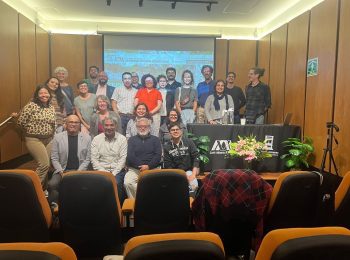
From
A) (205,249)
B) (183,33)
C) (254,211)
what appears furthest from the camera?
(183,33)

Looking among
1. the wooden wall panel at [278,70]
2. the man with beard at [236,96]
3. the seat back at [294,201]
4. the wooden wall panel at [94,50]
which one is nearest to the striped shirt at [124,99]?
the man with beard at [236,96]

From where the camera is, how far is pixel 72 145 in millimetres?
3754

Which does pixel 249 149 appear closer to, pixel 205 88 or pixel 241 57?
pixel 205 88

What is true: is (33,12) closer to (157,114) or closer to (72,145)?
(157,114)

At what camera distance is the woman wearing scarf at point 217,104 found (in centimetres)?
522

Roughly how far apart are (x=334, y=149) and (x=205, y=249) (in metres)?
4.35

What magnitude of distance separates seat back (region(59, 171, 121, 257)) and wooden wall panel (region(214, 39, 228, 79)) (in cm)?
636

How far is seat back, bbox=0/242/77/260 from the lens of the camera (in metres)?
0.82

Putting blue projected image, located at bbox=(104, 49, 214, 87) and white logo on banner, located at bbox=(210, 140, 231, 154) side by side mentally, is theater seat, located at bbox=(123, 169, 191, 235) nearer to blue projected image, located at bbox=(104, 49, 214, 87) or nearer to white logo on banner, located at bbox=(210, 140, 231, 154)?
white logo on banner, located at bbox=(210, 140, 231, 154)

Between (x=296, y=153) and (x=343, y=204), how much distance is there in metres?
2.66

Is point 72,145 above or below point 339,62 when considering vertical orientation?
below

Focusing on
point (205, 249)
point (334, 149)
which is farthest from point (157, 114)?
point (205, 249)

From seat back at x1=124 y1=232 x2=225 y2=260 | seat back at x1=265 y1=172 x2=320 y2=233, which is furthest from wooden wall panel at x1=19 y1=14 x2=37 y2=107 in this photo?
seat back at x1=124 y1=232 x2=225 y2=260

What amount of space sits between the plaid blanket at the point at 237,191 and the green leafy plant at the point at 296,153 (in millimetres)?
2890
